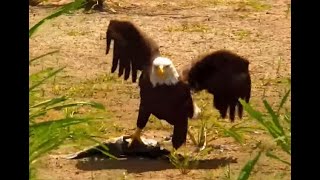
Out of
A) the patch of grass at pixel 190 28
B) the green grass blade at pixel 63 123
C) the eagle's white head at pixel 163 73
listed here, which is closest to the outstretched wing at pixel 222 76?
the eagle's white head at pixel 163 73

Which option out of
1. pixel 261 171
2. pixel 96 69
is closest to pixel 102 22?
pixel 96 69

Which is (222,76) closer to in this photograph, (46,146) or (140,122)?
(140,122)

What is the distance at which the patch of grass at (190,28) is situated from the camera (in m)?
7.32

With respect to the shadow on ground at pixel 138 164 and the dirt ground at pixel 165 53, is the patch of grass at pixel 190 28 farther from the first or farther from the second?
the shadow on ground at pixel 138 164

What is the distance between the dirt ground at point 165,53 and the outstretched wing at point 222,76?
0.98 feet

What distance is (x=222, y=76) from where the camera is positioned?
3887 mm

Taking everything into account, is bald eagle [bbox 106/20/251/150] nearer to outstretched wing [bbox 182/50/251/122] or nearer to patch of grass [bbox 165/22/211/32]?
outstretched wing [bbox 182/50/251/122]

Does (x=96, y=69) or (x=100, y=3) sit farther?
(x=100, y=3)

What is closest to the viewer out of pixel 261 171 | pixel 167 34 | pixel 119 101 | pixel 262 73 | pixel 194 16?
pixel 261 171

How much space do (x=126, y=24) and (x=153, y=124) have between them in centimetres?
89

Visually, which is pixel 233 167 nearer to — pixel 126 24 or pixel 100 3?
pixel 126 24

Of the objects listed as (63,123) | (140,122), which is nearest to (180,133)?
(140,122)

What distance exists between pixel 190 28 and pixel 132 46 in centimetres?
339
